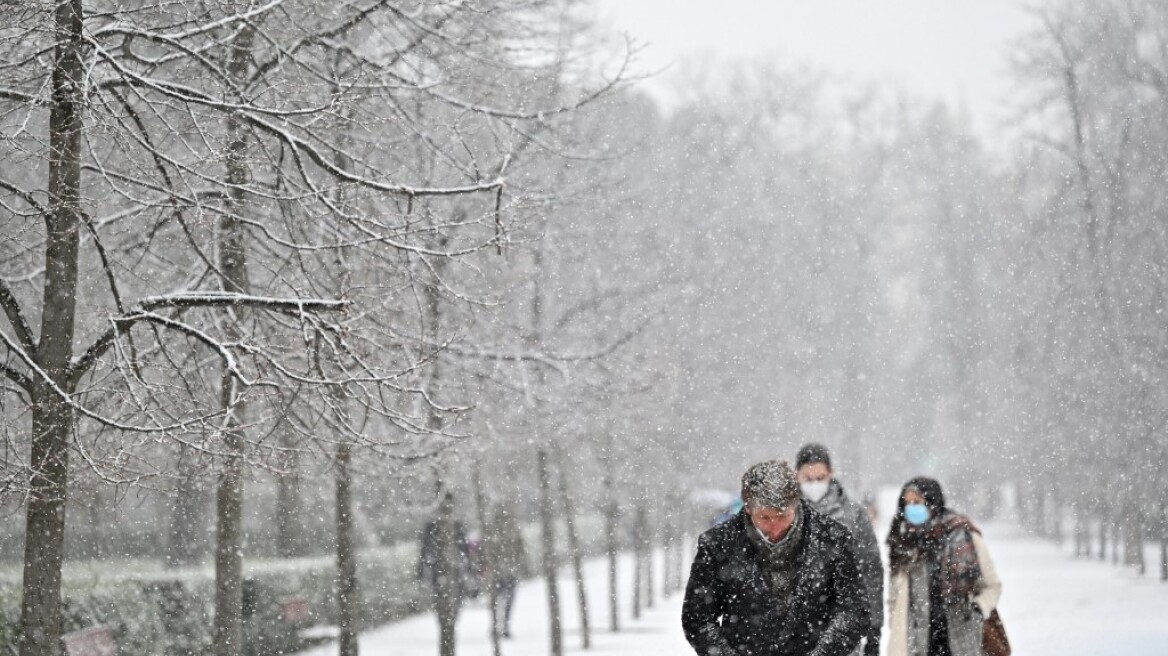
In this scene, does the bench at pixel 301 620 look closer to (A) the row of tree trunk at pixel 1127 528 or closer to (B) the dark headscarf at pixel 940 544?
(B) the dark headscarf at pixel 940 544

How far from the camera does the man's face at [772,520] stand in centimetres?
443

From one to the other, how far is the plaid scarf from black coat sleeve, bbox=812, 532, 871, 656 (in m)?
3.19

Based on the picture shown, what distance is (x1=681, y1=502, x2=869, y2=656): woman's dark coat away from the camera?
4.59 meters

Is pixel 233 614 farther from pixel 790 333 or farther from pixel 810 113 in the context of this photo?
pixel 810 113

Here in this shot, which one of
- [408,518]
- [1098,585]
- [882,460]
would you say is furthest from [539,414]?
[882,460]

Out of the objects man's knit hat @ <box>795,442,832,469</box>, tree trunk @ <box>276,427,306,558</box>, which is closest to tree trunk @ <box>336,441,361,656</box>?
man's knit hat @ <box>795,442,832,469</box>

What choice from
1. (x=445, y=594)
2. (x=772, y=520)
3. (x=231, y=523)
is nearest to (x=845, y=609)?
(x=772, y=520)

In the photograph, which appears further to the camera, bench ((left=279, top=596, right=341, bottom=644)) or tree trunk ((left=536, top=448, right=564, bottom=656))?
bench ((left=279, top=596, right=341, bottom=644))

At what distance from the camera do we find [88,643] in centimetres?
1048

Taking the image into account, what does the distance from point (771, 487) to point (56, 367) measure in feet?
13.2

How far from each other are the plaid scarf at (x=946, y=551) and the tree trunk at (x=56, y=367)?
4.56 metres

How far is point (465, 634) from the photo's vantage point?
20.4 metres

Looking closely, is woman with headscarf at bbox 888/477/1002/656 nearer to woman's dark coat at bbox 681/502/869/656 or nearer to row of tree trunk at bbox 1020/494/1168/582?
woman's dark coat at bbox 681/502/869/656

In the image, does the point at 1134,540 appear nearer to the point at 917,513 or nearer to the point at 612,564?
the point at 612,564
